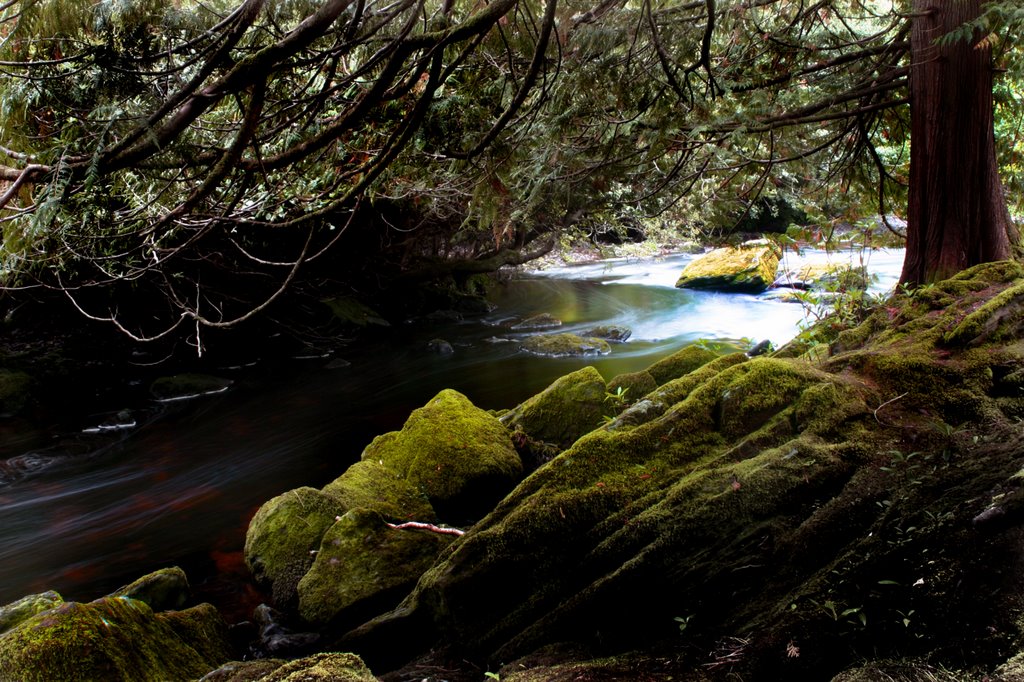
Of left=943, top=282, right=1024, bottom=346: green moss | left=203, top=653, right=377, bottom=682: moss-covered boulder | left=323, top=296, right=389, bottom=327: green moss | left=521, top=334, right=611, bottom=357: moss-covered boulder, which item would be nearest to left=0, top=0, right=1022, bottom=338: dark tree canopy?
left=943, top=282, right=1024, bottom=346: green moss

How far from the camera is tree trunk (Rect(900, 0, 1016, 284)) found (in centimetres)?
494

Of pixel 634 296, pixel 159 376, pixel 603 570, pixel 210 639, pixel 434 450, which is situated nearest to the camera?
pixel 603 570

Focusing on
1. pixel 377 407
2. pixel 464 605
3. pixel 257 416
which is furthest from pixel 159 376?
pixel 464 605

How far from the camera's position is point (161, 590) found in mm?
5270

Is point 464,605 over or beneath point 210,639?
over

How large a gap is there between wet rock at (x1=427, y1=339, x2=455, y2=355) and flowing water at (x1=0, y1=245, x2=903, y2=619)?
16 centimetres

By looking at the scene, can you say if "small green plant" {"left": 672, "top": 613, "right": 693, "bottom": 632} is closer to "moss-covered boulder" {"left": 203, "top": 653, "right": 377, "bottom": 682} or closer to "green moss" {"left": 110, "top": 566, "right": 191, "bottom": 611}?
"moss-covered boulder" {"left": 203, "top": 653, "right": 377, "bottom": 682}

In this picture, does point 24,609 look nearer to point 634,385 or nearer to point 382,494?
point 382,494

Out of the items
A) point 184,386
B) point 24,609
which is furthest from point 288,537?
point 184,386

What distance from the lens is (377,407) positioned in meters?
11.7

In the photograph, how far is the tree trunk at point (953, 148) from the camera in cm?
494

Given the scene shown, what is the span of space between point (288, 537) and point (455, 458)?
66.6 inches

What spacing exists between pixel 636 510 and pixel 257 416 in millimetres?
9681

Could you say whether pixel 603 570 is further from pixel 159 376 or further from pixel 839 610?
pixel 159 376
